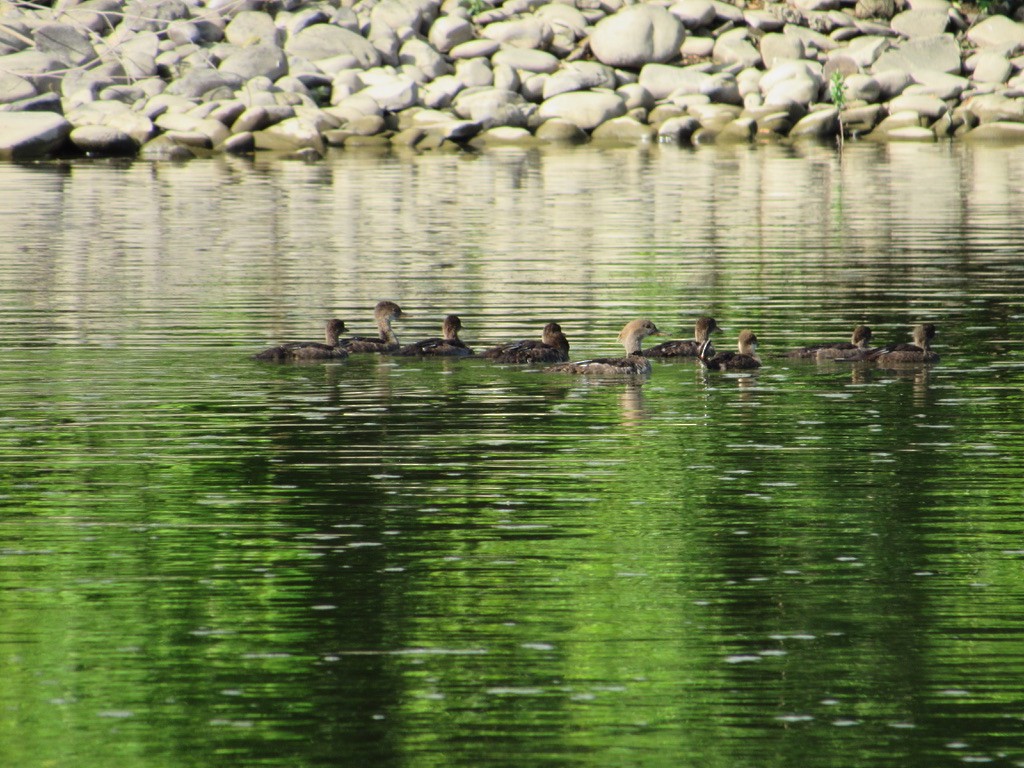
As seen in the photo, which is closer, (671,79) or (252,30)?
(671,79)

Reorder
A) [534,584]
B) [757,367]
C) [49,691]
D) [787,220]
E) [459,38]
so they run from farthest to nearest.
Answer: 1. [459,38]
2. [787,220]
3. [757,367]
4. [534,584]
5. [49,691]

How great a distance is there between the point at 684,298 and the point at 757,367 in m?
5.62

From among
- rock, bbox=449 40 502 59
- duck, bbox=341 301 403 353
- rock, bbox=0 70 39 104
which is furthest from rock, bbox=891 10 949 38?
duck, bbox=341 301 403 353

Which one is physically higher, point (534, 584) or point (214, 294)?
point (214, 294)

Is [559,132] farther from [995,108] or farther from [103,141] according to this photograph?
[103,141]

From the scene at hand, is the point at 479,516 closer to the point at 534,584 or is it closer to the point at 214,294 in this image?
the point at 534,584

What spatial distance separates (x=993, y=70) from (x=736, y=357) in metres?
47.4

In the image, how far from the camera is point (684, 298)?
80.3 feet

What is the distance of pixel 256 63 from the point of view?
61156mm

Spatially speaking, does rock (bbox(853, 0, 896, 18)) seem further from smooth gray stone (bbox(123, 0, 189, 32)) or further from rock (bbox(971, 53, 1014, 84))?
smooth gray stone (bbox(123, 0, 189, 32))

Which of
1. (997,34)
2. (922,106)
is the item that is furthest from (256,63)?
(997,34)

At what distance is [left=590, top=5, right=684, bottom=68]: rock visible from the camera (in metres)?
63.4

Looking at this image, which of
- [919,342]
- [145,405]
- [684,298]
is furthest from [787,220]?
[145,405]

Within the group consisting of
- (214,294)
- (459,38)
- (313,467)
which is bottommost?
(313,467)
